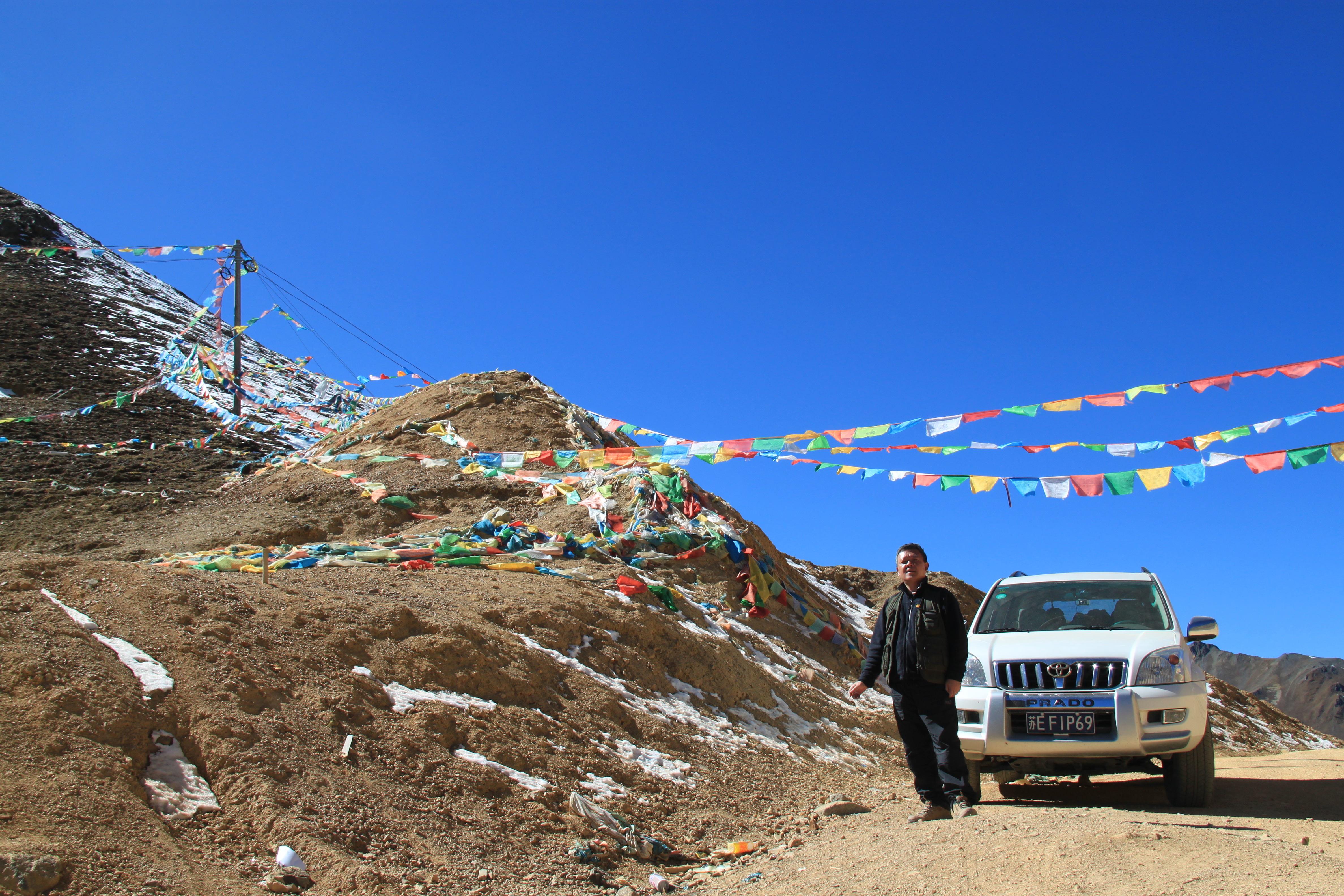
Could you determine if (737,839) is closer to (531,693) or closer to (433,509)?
(531,693)

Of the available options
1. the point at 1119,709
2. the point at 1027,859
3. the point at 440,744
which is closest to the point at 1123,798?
the point at 1119,709

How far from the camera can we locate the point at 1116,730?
568 cm

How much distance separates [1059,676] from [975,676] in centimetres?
55

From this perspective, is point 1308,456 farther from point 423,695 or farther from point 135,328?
point 135,328

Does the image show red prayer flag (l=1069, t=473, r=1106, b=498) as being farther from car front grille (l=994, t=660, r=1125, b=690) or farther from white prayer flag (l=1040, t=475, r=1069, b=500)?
car front grille (l=994, t=660, r=1125, b=690)

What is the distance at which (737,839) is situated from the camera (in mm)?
5930

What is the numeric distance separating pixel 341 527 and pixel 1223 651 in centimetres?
7423

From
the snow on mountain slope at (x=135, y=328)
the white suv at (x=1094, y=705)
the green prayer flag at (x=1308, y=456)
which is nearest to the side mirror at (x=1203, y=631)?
the white suv at (x=1094, y=705)

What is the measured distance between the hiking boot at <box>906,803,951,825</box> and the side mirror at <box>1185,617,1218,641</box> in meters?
2.27

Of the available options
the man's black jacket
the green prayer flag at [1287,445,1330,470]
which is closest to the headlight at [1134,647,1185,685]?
the man's black jacket

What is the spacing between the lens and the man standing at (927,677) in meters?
5.55

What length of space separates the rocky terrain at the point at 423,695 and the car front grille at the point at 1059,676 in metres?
1.58

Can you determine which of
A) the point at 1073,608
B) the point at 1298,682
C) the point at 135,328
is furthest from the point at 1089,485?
the point at 1298,682

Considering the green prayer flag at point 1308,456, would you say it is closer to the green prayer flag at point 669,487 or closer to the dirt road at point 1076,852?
the dirt road at point 1076,852
